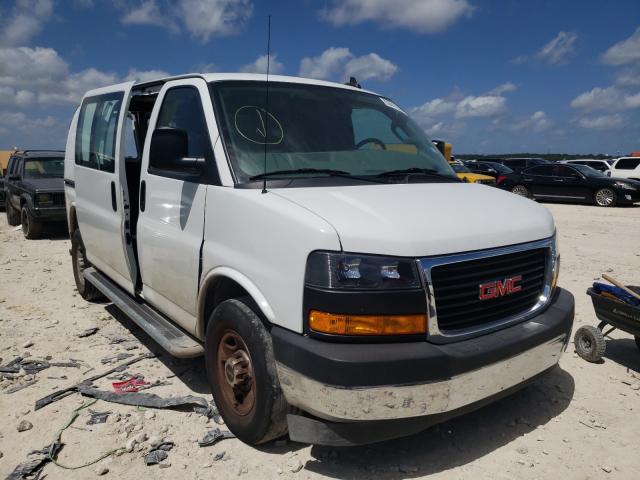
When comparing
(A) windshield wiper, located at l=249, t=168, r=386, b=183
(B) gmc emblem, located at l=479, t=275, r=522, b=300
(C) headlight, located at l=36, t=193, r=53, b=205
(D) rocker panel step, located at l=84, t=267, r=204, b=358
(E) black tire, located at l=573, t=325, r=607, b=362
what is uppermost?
(A) windshield wiper, located at l=249, t=168, r=386, b=183

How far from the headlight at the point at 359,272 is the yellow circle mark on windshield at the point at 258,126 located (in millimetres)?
1129

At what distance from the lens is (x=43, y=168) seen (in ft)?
40.7

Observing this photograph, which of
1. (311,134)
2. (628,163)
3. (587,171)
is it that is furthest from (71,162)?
(628,163)

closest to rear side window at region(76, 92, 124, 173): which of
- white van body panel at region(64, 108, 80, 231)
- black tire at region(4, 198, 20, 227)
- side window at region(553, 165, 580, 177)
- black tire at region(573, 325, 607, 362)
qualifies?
white van body panel at region(64, 108, 80, 231)

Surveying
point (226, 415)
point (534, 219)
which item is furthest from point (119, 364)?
point (534, 219)

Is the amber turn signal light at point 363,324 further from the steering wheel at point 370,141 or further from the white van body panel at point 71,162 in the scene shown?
the white van body panel at point 71,162

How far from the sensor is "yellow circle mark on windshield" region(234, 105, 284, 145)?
10.7 feet

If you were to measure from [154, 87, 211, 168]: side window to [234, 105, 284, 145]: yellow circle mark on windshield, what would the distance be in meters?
0.23

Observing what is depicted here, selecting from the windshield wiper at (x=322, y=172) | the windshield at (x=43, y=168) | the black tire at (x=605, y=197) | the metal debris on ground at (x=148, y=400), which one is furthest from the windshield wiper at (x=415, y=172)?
the black tire at (x=605, y=197)

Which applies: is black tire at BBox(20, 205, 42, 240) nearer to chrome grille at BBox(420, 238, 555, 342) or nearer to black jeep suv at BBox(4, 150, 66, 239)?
black jeep suv at BBox(4, 150, 66, 239)

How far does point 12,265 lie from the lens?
8469 mm

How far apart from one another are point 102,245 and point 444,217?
3.60 metres

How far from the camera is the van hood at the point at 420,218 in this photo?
2459 mm

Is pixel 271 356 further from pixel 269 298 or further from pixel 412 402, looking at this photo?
pixel 412 402
